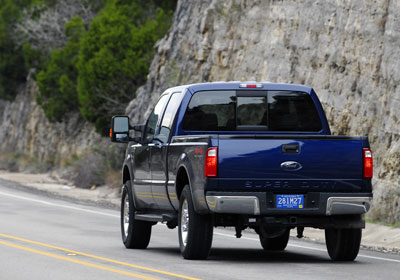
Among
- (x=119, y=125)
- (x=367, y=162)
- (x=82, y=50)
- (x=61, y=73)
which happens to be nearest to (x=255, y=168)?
(x=367, y=162)

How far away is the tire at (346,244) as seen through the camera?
13633 mm

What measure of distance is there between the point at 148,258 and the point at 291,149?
249 centimetres

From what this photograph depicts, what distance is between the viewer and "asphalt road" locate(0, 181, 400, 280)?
459 inches

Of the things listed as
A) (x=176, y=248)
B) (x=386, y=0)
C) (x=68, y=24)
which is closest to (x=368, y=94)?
(x=386, y=0)

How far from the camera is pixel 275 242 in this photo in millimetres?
15875

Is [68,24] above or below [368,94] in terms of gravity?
above

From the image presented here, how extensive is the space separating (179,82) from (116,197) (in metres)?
5.07

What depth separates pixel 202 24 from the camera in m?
36.7

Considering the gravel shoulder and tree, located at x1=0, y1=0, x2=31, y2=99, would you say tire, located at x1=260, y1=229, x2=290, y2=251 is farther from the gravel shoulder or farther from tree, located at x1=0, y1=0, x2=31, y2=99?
tree, located at x1=0, y1=0, x2=31, y2=99

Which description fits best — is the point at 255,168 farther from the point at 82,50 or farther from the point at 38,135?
the point at 38,135

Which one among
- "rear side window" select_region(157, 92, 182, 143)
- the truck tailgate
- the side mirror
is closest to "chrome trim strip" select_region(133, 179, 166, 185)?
"rear side window" select_region(157, 92, 182, 143)

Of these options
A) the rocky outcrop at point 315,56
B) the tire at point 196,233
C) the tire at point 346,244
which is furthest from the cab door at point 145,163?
the rocky outcrop at point 315,56

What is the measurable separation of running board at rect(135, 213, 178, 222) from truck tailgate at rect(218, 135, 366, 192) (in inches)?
65.8

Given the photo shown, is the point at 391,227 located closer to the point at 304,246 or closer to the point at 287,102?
the point at 304,246
